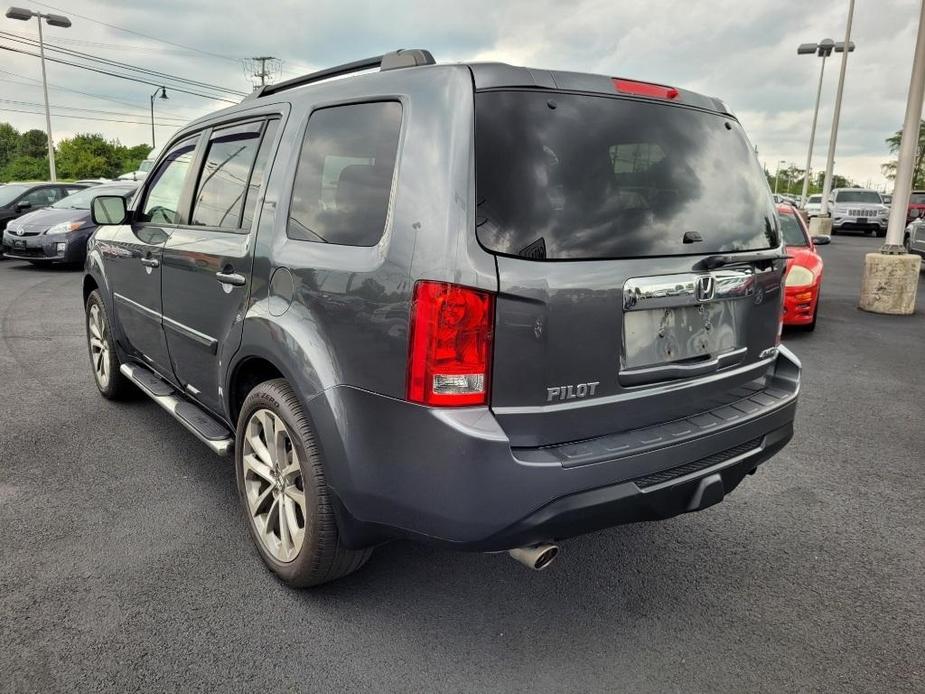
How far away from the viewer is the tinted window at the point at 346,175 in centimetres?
236

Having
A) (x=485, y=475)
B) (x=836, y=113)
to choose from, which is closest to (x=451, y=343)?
(x=485, y=475)

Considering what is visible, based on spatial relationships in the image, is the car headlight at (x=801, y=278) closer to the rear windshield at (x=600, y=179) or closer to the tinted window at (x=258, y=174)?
the rear windshield at (x=600, y=179)

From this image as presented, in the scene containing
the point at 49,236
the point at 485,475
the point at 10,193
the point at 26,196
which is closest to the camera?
the point at 485,475

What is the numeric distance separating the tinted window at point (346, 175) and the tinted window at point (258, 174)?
0.27 meters

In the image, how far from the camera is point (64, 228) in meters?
13.0

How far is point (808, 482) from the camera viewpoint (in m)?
3.99

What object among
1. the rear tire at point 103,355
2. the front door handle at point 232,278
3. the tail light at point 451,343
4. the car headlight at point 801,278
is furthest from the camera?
the car headlight at point 801,278

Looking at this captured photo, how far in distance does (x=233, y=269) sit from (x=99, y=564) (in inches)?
53.6

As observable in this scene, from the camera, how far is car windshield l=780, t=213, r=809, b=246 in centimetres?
849

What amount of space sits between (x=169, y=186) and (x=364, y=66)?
1.80 m

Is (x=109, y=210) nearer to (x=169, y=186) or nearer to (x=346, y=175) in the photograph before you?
(x=169, y=186)

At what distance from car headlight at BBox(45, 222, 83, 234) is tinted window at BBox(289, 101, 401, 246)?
12.2 m

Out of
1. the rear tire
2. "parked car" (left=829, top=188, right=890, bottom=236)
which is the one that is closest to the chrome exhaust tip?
the rear tire

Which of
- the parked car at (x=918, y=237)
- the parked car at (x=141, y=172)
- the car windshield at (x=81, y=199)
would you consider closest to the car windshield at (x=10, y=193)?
the car windshield at (x=81, y=199)
